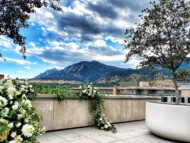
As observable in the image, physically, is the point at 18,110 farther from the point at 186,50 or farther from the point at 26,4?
the point at 186,50

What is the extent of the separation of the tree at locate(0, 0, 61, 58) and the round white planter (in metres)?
3.06

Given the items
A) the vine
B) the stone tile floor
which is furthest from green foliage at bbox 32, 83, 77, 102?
the stone tile floor

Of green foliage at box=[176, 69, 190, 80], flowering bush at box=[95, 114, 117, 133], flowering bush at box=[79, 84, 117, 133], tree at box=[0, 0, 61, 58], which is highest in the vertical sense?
tree at box=[0, 0, 61, 58]

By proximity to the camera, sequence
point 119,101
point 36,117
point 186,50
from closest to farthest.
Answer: point 36,117
point 186,50
point 119,101

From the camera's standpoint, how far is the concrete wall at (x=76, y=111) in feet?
15.6

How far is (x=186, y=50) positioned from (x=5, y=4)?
4711mm

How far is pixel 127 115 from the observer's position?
6.59m

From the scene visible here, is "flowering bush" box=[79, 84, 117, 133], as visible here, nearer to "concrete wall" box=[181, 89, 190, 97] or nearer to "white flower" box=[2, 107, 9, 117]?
"white flower" box=[2, 107, 9, 117]

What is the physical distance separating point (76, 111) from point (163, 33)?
345 centimetres

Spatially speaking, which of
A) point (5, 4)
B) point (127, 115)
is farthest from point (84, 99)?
point (5, 4)

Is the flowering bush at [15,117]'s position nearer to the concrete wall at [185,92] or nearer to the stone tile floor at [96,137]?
the stone tile floor at [96,137]

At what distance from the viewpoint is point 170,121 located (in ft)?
13.8

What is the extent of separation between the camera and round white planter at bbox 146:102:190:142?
400 centimetres

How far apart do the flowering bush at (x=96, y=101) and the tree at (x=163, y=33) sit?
1.87m
